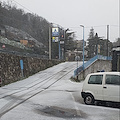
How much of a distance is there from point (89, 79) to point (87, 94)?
0.78 m

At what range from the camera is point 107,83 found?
8.51 meters

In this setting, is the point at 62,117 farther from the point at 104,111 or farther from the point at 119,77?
the point at 119,77

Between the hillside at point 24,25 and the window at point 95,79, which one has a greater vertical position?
the hillside at point 24,25

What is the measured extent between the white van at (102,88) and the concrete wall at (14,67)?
38.1 feet

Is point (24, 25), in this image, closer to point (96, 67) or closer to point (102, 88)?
point (96, 67)

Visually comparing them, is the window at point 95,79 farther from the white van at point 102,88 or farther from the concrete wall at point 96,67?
the concrete wall at point 96,67

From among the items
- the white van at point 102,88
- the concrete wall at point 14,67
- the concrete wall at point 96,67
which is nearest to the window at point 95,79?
the white van at point 102,88

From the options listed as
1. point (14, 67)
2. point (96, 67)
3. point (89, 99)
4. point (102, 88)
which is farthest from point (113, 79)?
point (96, 67)

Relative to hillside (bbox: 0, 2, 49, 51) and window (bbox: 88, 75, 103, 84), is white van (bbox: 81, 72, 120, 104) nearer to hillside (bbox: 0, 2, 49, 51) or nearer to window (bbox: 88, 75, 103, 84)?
window (bbox: 88, 75, 103, 84)

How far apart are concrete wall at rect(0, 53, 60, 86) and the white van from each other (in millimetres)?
11616

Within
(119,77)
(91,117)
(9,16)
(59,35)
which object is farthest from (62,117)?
(9,16)

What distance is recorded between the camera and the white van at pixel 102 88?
819 centimetres

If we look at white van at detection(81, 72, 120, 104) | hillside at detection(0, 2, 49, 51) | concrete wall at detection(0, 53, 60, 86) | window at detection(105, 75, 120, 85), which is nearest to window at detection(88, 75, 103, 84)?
white van at detection(81, 72, 120, 104)

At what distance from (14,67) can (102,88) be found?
15395 mm
